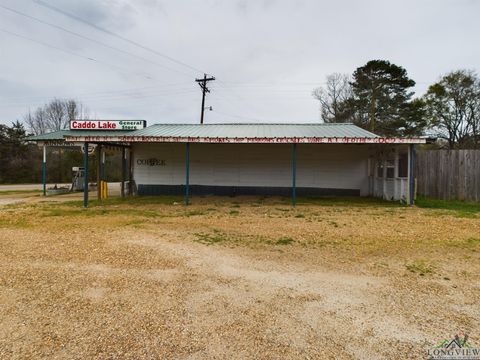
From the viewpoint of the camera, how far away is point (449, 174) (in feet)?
41.8

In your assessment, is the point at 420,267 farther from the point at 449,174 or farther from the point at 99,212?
the point at 449,174

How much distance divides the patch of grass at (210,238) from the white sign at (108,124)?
12.0 metres

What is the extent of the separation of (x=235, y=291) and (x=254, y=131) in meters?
11.7

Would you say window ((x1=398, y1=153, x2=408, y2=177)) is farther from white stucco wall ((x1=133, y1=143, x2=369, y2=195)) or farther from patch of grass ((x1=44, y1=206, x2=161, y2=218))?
patch of grass ((x1=44, y1=206, x2=161, y2=218))

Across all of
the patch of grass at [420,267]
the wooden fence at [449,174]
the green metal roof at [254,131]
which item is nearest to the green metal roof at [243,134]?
the green metal roof at [254,131]

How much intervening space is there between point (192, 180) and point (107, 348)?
13.1 m

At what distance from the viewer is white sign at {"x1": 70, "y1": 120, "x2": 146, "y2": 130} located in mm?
17227

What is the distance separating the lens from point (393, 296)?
12.1 ft

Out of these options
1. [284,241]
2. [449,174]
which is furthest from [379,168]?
[284,241]

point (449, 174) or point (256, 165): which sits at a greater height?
point (256, 165)

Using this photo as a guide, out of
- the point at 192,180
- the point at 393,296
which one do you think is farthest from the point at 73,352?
the point at 192,180

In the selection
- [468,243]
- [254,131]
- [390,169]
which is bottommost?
[468,243]

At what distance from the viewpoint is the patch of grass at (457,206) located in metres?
9.66

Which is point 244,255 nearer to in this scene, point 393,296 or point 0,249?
point 393,296
